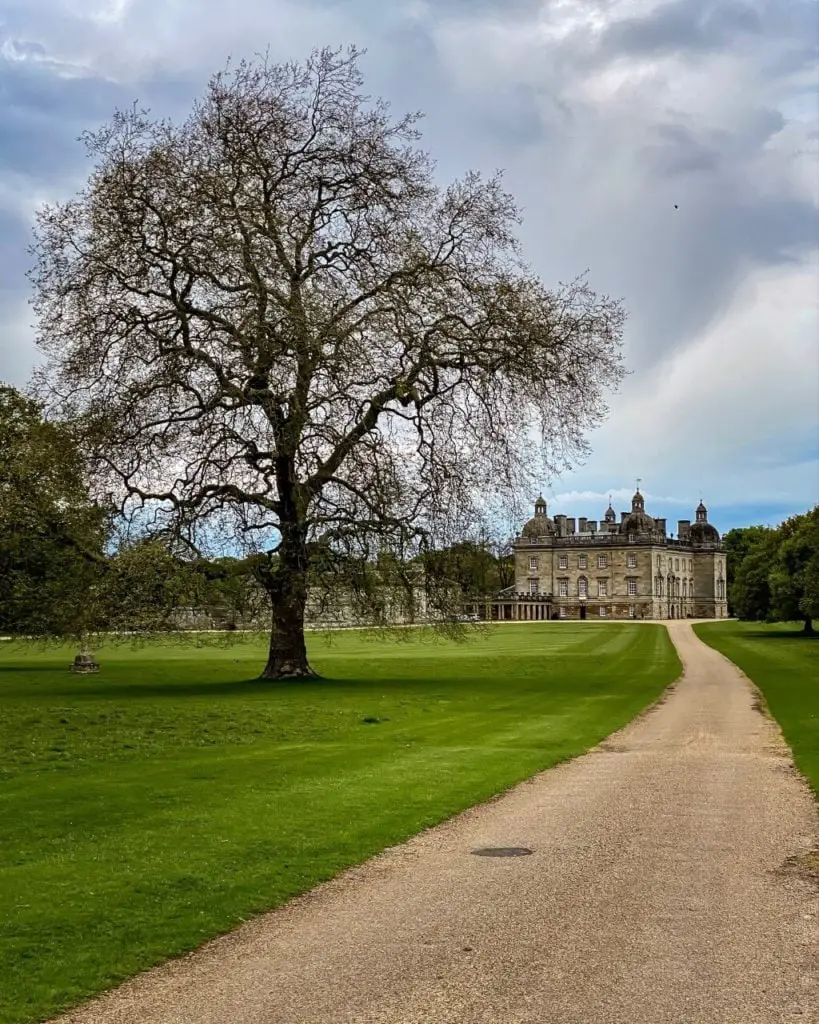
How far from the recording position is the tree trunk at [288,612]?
32.3m

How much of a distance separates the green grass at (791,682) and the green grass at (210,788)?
12.0 ft

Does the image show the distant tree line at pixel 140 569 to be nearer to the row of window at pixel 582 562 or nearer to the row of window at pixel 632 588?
the row of window at pixel 582 562

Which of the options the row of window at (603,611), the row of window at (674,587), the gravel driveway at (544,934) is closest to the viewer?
the gravel driveway at (544,934)

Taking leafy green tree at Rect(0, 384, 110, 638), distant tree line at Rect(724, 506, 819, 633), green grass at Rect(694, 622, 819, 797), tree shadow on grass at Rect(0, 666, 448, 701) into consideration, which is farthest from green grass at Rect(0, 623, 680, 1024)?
distant tree line at Rect(724, 506, 819, 633)

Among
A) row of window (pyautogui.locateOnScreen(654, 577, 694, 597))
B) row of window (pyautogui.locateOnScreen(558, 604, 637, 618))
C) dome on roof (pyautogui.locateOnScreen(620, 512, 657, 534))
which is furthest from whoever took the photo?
dome on roof (pyautogui.locateOnScreen(620, 512, 657, 534))

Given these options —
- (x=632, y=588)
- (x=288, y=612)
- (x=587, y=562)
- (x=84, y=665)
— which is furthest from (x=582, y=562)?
(x=288, y=612)

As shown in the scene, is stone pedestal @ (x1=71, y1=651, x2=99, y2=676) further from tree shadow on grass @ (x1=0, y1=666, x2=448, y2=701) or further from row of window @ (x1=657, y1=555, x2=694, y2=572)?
row of window @ (x1=657, y1=555, x2=694, y2=572)

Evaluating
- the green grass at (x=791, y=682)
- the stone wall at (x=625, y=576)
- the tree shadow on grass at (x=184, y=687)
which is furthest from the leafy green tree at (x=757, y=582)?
the stone wall at (x=625, y=576)

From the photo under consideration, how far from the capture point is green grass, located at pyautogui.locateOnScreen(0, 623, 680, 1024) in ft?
28.8

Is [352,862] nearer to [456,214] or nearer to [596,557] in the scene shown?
[456,214]

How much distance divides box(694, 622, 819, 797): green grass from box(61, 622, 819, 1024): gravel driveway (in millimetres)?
4449

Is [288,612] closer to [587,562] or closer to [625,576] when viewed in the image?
[625,576]

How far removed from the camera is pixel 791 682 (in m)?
36.3

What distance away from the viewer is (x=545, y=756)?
1883cm
